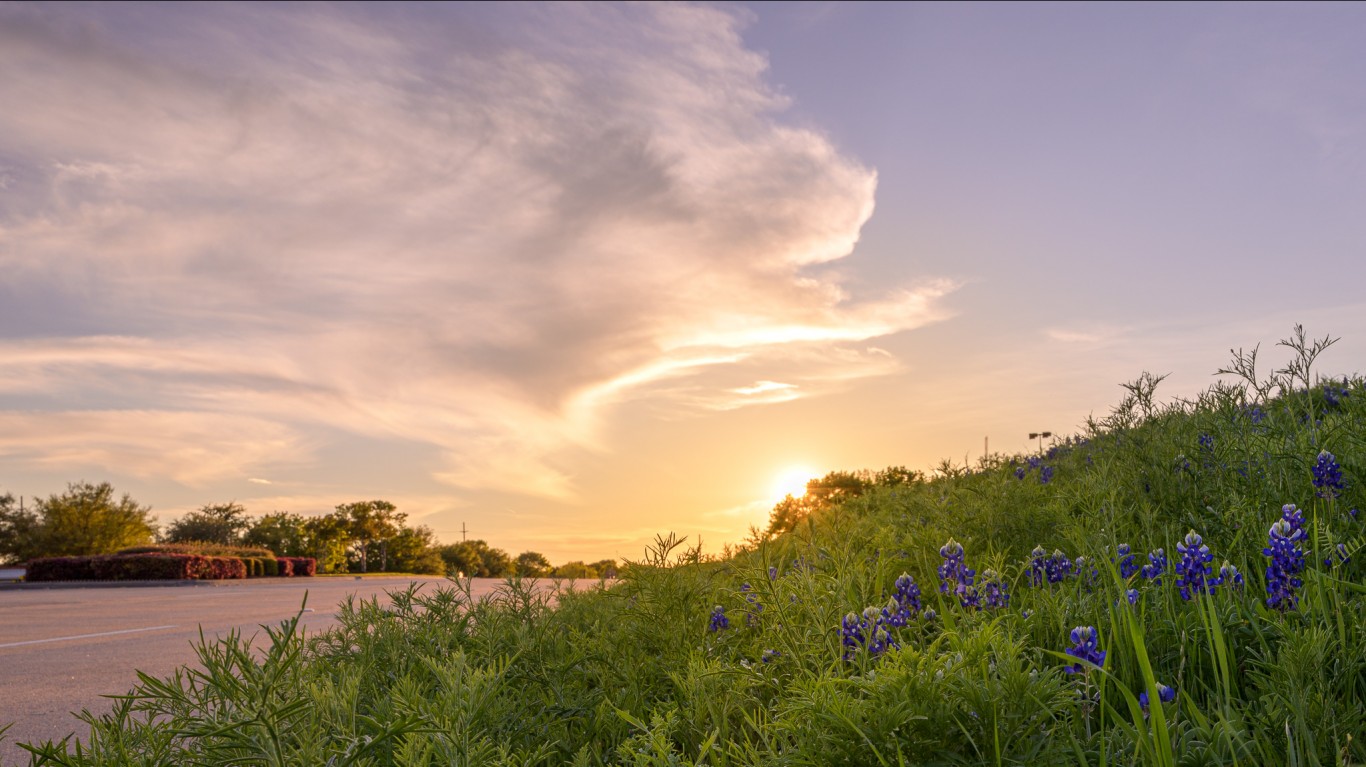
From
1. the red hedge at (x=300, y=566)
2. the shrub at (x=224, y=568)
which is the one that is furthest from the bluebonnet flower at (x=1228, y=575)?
the red hedge at (x=300, y=566)

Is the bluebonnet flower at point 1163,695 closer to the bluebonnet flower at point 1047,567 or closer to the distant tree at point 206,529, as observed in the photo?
the bluebonnet flower at point 1047,567

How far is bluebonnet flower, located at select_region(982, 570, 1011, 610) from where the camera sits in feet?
12.6

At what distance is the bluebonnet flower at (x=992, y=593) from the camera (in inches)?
151

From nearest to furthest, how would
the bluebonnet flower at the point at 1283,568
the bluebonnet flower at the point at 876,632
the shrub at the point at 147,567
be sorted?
the bluebonnet flower at the point at 876,632 < the bluebonnet flower at the point at 1283,568 < the shrub at the point at 147,567

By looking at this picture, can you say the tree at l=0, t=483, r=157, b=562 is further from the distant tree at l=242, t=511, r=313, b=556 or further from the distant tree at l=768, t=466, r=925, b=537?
the distant tree at l=768, t=466, r=925, b=537

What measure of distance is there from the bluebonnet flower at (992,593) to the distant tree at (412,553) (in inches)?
2066

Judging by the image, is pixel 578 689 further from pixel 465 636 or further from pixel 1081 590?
pixel 1081 590

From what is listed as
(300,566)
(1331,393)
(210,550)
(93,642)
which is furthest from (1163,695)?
(210,550)

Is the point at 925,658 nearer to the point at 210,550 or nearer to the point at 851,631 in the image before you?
the point at 851,631

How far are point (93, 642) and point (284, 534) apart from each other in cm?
4735

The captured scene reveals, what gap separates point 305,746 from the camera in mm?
2281

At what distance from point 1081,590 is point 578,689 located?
8.77ft

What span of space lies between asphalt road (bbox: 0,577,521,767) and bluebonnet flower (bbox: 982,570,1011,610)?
2972 millimetres

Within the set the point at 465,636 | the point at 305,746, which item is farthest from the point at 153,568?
the point at 305,746
